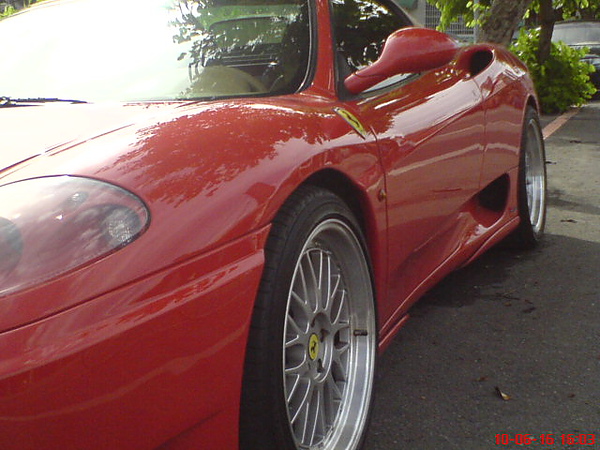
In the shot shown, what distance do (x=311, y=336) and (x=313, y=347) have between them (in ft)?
0.12

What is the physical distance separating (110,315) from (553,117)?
1157 cm

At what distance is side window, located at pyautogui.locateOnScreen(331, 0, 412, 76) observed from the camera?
288cm

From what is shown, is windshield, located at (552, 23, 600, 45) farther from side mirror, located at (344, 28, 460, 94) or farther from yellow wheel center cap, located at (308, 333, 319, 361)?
yellow wheel center cap, located at (308, 333, 319, 361)

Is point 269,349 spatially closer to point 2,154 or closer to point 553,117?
point 2,154

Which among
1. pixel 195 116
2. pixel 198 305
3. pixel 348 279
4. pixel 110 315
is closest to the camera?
pixel 110 315

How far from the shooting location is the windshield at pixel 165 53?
2596mm

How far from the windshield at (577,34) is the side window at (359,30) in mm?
15258

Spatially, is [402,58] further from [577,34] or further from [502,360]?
[577,34]

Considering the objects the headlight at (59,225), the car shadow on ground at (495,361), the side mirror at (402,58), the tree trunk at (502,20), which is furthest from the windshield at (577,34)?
the headlight at (59,225)

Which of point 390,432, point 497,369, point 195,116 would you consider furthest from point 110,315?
point 497,369

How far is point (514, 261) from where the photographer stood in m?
4.29

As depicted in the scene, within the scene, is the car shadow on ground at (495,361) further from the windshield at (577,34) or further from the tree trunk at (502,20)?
the windshield at (577,34)

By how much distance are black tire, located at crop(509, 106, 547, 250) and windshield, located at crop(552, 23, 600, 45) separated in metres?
14.0

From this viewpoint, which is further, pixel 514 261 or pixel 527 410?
pixel 514 261
